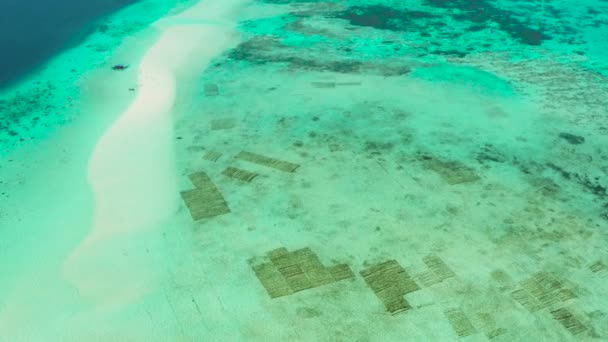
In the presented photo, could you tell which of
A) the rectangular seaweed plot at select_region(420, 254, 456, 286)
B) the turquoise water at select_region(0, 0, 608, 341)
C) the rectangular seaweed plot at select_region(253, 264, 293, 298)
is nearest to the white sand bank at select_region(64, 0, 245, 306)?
the turquoise water at select_region(0, 0, 608, 341)

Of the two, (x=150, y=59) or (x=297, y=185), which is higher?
(x=150, y=59)

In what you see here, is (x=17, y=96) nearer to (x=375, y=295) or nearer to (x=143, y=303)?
(x=143, y=303)

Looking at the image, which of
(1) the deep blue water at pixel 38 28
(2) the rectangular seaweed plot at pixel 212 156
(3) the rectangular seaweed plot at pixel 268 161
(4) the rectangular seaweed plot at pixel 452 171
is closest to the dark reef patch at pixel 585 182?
(4) the rectangular seaweed plot at pixel 452 171

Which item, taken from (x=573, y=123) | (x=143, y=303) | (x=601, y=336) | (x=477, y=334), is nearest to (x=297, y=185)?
(x=143, y=303)

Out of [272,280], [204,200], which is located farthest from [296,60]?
[272,280]

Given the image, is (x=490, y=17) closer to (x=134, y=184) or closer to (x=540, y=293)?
(x=540, y=293)
